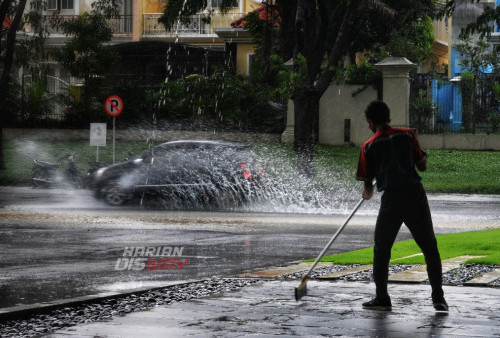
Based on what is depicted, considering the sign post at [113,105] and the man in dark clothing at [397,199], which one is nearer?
the man in dark clothing at [397,199]

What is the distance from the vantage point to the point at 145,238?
1512cm

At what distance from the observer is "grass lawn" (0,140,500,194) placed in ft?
91.5

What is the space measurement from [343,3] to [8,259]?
17913 millimetres

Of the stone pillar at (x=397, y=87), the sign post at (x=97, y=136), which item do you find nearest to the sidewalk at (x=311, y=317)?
the sign post at (x=97, y=136)

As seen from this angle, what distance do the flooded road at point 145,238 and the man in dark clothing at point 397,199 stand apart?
2.64 m

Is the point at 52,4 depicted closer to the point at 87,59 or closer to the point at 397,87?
the point at 87,59

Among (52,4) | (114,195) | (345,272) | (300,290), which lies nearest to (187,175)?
(114,195)

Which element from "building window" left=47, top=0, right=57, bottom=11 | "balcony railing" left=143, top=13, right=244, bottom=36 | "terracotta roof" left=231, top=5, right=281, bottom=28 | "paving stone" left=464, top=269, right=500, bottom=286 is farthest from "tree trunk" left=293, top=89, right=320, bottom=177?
"building window" left=47, top=0, right=57, bottom=11

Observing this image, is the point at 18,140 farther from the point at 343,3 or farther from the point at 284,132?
the point at 343,3

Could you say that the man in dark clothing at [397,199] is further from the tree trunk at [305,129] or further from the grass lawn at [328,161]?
the tree trunk at [305,129]

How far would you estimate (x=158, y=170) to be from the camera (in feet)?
72.1

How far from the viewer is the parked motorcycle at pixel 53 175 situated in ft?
92.5

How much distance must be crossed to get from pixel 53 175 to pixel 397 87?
11.1 meters

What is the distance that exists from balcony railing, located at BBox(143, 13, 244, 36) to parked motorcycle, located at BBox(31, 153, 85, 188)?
22705 millimetres
